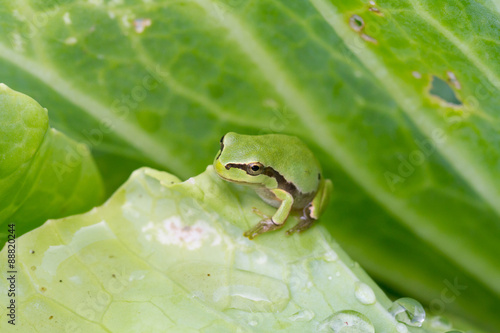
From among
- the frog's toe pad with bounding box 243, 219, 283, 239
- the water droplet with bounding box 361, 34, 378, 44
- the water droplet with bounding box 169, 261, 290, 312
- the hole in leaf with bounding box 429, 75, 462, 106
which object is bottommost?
the water droplet with bounding box 169, 261, 290, 312

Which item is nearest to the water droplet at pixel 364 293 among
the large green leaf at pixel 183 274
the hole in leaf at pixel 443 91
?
the large green leaf at pixel 183 274

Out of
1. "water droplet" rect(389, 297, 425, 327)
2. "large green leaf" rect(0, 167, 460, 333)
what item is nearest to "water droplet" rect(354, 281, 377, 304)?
"large green leaf" rect(0, 167, 460, 333)

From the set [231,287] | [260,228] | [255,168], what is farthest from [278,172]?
[231,287]

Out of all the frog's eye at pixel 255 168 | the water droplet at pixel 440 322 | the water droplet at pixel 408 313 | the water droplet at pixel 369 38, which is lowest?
the water droplet at pixel 440 322

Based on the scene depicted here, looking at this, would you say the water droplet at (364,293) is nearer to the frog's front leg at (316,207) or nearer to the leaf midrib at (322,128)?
the frog's front leg at (316,207)

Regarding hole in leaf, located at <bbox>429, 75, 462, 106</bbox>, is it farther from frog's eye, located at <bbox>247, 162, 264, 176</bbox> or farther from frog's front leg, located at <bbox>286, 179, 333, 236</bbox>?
frog's eye, located at <bbox>247, 162, 264, 176</bbox>

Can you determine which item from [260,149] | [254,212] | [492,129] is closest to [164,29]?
[260,149]

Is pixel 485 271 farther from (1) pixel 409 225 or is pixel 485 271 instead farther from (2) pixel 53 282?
(2) pixel 53 282
